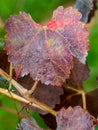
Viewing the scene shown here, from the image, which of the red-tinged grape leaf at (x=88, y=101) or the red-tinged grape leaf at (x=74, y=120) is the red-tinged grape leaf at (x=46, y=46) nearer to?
the red-tinged grape leaf at (x=74, y=120)

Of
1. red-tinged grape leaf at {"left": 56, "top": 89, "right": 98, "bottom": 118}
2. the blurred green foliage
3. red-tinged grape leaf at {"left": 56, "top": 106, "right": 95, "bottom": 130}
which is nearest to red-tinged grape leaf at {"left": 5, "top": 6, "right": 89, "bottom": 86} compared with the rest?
red-tinged grape leaf at {"left": 56, "top": 106, "right": 95, "bottom": 130}

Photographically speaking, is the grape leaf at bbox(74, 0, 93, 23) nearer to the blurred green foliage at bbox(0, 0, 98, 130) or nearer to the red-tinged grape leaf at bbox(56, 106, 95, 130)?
the red-tinged grape leaf at bbox(56, 106, 95, 130)

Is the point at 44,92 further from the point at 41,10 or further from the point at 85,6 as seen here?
the point at 41,10

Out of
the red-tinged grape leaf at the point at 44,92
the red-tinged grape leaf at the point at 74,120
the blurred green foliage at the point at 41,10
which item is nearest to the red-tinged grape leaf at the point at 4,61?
the red-tinged grape leaf at the point at 44,92

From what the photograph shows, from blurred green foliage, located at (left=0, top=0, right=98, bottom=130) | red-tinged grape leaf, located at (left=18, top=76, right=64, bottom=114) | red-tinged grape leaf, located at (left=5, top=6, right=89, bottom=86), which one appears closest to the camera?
red-tinged grape leaf, located at (left=5, top=6, right=89, bottom=86)

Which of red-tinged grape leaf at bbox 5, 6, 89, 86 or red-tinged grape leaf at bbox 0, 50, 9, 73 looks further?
red-tinged grape leaf at bbox 0, 50, 9, 73

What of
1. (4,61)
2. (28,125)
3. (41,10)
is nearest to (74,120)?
(28,125)
